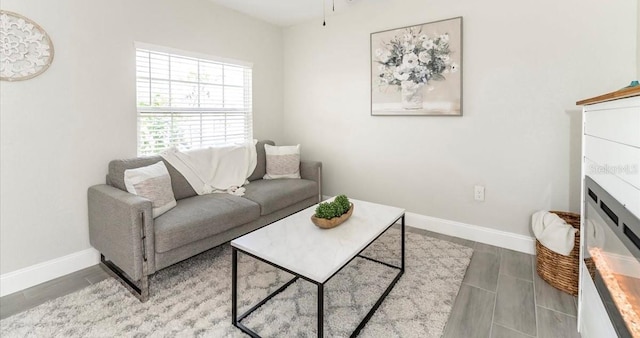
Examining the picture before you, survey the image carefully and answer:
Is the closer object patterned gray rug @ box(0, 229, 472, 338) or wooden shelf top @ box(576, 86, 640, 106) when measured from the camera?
wooden shelf top @ box(576, 86, 640, 106)

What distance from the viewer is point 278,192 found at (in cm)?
295

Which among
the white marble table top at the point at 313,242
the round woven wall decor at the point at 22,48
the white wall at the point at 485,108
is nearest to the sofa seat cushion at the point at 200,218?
the white marble table top at the point at 313,242

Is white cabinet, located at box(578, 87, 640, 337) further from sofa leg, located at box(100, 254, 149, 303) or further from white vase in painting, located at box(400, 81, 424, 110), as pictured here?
sofa leg, located at box(100, 254, 149, 303)

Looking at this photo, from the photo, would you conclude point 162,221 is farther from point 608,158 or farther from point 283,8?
point 283,8

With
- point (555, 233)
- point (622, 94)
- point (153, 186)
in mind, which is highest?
point (622, 94)

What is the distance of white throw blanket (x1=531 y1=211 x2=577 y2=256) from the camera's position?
201 centimetres

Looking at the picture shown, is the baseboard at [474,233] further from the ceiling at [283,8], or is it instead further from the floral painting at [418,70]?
the ceiling at [283,8]

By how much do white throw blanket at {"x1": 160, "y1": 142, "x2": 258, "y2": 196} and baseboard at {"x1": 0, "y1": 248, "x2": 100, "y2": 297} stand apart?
92 cm

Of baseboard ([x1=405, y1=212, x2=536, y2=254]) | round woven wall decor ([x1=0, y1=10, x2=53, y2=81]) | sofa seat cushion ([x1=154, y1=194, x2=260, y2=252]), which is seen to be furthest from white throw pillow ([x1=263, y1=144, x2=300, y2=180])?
round woven wall decor ([x1=0, y1=10, x2=53, y2=81])

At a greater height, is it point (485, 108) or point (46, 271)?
point (485, 108)

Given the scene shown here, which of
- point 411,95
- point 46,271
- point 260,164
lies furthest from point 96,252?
point 411,95

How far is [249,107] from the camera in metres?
3.75

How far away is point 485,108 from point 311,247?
202cm

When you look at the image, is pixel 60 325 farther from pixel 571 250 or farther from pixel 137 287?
pixel 571 250
